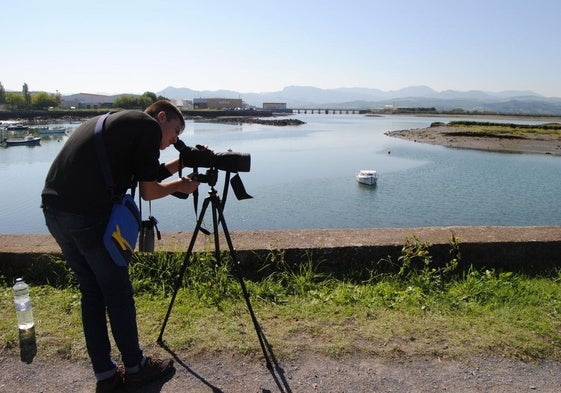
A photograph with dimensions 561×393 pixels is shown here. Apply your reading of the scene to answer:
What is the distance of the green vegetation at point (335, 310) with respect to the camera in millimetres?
2646

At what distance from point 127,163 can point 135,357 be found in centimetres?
106

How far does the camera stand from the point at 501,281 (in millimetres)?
3477

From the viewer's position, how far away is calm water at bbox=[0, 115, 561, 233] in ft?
58.6

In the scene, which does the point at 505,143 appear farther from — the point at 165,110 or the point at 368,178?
the point at 165,110

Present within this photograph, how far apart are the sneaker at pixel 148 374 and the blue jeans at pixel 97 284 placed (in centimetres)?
6

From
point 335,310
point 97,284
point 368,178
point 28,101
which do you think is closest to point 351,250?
point 335,310

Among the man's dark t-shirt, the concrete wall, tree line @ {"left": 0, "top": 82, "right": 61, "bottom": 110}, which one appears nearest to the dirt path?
the man's dark t-shirt

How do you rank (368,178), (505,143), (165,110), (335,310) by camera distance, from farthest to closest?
1. (505,143)
2. (368,178)
3. (335,310)
4. (165,110)

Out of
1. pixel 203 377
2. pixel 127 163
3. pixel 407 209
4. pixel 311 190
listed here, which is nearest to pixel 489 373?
pixel 203 377

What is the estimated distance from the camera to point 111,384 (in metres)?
2.23

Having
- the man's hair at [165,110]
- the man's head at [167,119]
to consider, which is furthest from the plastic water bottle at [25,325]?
the man's hair at [165,110]

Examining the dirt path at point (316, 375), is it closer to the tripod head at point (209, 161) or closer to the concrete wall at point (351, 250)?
the tripod head at point (209, 161)

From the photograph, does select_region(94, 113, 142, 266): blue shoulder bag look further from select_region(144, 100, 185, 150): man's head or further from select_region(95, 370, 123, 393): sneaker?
select_region(95, 370, 123, 393): sneaker

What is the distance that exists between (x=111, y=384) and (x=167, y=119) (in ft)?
4.71
